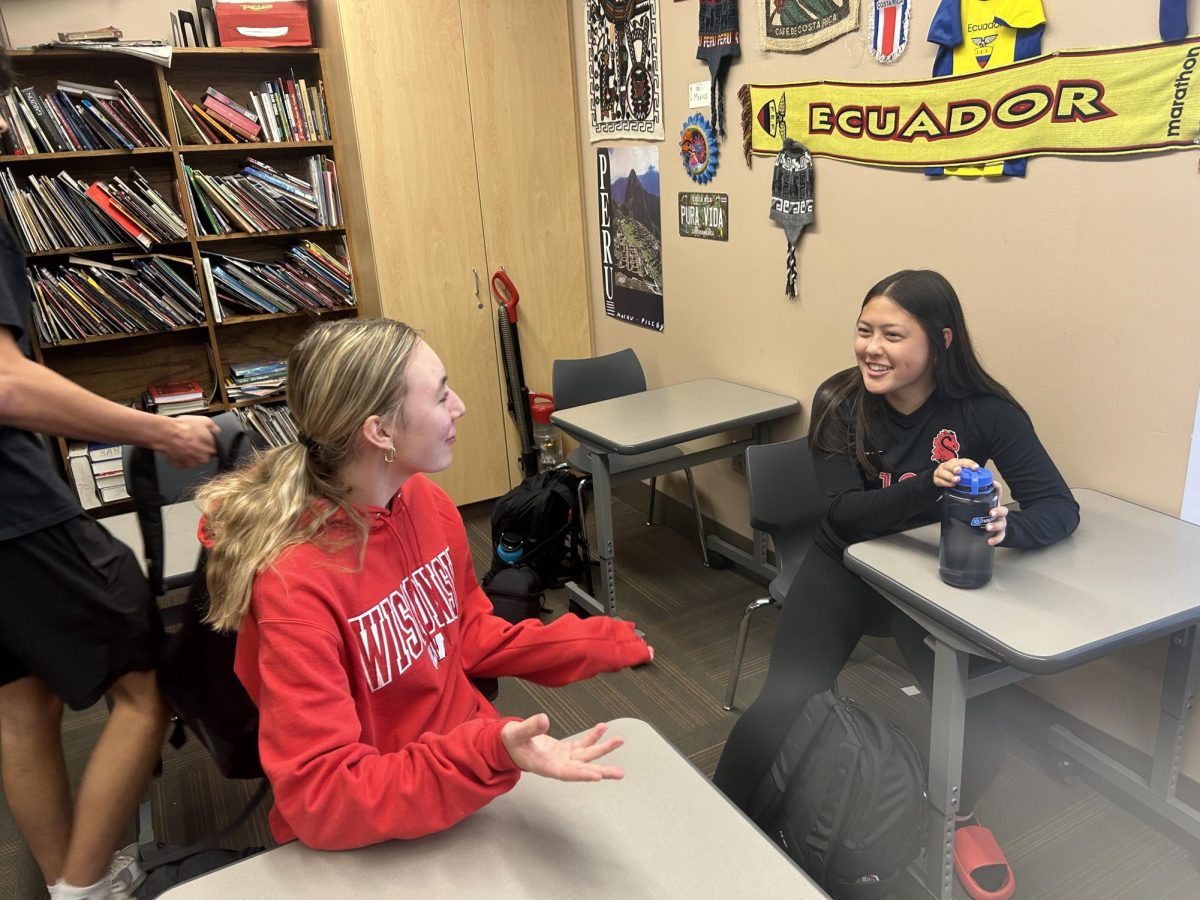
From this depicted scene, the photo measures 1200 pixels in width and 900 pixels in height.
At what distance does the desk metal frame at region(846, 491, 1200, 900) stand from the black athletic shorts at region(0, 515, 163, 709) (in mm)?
1356

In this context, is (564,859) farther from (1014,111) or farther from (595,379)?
(595,379)

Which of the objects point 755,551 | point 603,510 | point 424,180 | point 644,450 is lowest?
point 755,551

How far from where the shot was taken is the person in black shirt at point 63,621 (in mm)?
1432

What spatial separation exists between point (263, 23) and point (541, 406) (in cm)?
184

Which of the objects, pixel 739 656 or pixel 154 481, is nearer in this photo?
pixel 154 481

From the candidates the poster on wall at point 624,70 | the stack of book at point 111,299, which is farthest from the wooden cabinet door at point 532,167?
the stack of book at point 111,299

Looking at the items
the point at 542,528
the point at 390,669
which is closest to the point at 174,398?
the point at 542,528

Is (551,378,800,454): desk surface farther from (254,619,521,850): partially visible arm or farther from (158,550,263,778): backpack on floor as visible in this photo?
(254,619,521,850): partially visible arm

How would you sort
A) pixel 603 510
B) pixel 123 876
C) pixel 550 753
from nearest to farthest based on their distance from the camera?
1. pixel 550 753
2. pixel 123 876
3. pixel 603 510

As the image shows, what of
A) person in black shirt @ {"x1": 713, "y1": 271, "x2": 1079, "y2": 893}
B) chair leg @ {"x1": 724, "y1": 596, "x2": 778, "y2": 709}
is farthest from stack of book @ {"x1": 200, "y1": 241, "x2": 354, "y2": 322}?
person in black shirt @ {"x1": 713, "y1": 271, "x2": 1079, "y2": 893}

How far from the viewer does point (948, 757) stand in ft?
5.11

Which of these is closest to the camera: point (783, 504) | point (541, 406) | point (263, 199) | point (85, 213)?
point (783, 504)

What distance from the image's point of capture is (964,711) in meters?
1.55

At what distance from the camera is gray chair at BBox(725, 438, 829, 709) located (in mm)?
2299
